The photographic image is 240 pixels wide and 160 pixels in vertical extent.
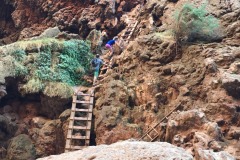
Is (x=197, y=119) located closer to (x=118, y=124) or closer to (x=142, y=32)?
(x=118, y=124)

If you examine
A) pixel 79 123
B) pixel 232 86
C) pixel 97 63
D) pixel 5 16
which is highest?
pixel 5 16

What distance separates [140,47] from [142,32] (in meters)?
2.81

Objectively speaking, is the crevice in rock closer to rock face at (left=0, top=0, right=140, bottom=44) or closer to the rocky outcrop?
rock face at (left=0, top=0, right=140, bottom=44)

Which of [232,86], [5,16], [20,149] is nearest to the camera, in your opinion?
[232,86]

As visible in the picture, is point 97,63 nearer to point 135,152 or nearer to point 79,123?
point 79,123

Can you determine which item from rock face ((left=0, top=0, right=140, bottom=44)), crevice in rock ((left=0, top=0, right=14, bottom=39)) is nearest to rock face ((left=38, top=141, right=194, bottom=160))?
rock face ((left=0, top=0, right=140, bottom=44))

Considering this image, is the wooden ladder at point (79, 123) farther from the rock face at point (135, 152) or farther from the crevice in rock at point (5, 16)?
the crevice in rock at point (5, 16)

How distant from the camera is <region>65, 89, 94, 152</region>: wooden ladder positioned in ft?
32.3

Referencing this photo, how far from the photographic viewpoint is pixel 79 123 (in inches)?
409

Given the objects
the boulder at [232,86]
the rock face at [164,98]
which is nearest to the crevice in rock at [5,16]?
the rock face at [164,98]

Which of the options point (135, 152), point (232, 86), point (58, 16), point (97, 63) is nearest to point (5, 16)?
point (58, 16)

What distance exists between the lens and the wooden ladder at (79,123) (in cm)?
986

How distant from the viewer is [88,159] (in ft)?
15.7

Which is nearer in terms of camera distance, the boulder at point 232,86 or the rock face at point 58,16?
the boulder at point 232,86
